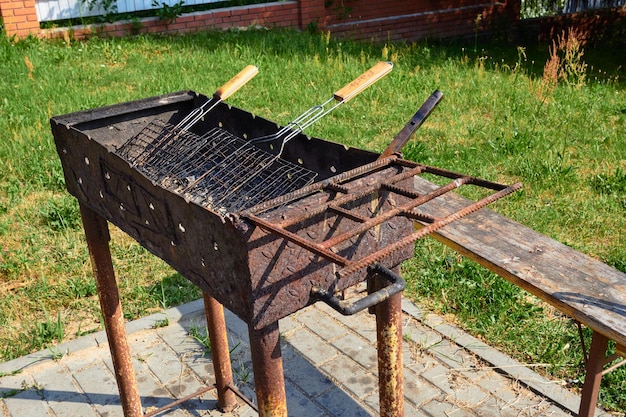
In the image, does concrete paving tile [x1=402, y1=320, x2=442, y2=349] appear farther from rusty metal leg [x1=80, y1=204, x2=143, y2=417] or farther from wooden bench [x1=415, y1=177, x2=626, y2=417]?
rusty metal leg [x1=80, y1=204, x2=143, y2=417]

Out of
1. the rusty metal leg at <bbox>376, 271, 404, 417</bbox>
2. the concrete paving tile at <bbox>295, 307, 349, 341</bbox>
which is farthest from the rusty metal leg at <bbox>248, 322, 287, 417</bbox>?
the concrete paving tile at <bbox>295, 307, 349, 341</bbox>

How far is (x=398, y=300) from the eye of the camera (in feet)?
7.46

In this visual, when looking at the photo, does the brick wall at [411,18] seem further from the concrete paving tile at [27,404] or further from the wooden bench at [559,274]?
the concrete paving tile at [27,404]

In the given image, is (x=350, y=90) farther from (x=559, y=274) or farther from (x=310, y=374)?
(x=310, y=374)

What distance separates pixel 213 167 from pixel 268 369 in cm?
95

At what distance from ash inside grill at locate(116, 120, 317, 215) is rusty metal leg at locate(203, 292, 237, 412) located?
0.64m

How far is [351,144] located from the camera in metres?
6.38

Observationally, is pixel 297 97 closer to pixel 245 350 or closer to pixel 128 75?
pixel 128 75

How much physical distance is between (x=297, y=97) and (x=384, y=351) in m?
5.34

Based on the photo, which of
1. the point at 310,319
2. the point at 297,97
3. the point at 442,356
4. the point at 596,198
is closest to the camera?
the point at 442,356

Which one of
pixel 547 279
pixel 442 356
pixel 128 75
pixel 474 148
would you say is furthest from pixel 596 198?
pixel 128 75

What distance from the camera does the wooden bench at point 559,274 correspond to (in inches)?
105

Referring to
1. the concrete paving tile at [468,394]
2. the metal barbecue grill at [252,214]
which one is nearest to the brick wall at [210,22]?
the metal barbecue grill at [252,214]

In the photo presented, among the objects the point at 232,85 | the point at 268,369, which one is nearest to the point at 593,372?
the point at 268,369
